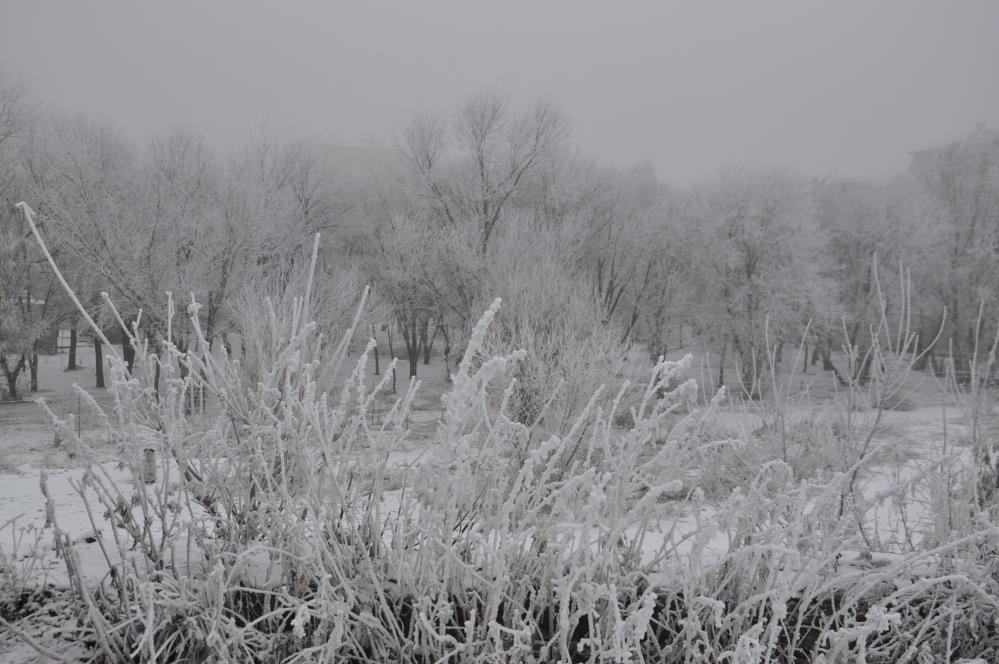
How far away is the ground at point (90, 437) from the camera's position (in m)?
3.91

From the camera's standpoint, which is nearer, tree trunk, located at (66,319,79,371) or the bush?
the bush

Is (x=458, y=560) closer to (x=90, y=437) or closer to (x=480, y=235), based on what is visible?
(x=90, y=437)

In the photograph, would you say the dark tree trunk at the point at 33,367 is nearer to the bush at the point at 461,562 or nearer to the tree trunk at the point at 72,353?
the tree trunk at the point at 72,353

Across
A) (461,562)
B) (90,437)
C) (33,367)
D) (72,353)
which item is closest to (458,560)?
(461,562)

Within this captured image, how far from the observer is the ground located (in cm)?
391

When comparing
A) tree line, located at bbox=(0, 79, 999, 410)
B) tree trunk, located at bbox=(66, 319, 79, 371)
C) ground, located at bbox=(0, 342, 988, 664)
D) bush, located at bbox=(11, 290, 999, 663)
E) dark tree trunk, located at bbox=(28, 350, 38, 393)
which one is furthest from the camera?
tree trunk, located at bbox=(66, 319, 79, 371)

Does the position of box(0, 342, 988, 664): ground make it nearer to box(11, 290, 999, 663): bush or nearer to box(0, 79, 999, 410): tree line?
box(11, 290, 999, 663): bush

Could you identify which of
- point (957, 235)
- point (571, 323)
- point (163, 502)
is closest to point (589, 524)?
point (163, 502)

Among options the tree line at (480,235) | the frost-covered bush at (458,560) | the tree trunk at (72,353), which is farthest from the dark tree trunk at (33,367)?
the frost-covered bush at (458,560)

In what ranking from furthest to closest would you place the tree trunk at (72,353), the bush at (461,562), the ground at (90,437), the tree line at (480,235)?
1. the tree trunk at (72,353)
2. the tree line at (480,235)
3. the ground at (90,437)
4. the bush at (461,562)

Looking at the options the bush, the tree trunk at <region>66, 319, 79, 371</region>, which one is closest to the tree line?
the tree trunk at <region>66, 319, 79, 371</region>

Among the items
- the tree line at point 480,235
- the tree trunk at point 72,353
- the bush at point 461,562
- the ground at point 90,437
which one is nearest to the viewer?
the bush at point 461,562

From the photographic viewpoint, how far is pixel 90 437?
14094mm

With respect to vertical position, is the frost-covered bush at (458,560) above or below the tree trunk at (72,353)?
above
